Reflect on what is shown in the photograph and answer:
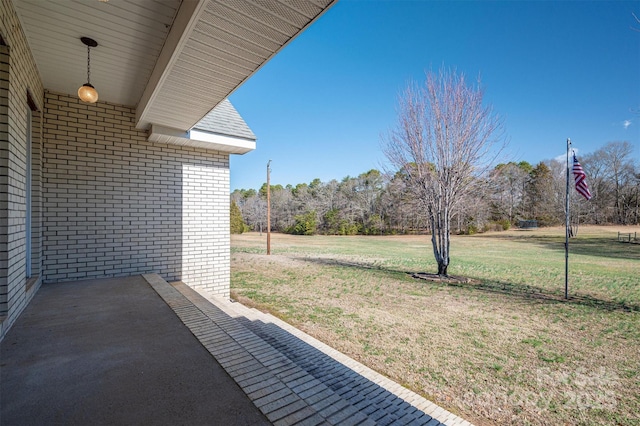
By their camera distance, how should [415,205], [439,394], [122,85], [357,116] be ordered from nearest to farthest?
1. [439,394]
2. [122,85]
3. [415,205]
4. [357,116]

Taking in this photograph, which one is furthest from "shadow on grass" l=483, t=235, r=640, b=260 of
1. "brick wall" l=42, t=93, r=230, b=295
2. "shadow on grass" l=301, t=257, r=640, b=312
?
"brick wall" l=42, t=93, r=230, b=295

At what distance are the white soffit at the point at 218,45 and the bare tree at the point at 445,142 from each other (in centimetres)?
846

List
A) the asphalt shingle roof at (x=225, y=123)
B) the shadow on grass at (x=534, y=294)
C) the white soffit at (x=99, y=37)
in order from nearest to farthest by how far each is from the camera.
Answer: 1. the white soffit at (x=99, y=37)
2. the asphalt shingle roof at (x=225, y=123)
3. the shadow on grass at (x=534, y=294)

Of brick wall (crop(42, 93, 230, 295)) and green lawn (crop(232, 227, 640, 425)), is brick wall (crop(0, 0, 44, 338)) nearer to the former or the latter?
brick wall (crop(42, 93, 230, 295))

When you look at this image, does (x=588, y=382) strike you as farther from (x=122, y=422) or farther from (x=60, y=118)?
(x=60, y=118)

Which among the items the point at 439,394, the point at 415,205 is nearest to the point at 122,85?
the point at 439,394

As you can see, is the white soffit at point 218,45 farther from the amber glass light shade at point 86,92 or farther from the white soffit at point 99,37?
the amber glass light shade at point 86,92

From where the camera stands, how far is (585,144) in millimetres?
32719

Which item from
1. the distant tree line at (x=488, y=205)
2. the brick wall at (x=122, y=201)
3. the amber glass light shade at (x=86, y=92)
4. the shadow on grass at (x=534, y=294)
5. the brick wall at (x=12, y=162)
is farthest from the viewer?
the distant tree line at (x=488, y=205)

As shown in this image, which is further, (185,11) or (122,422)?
(185,11)

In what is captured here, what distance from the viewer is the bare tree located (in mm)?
10305

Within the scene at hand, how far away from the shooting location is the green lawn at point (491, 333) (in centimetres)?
325

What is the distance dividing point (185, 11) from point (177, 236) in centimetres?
447

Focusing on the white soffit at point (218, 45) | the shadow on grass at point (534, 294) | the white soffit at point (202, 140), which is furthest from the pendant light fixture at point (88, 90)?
the shadow on grass at point (534, 294)
